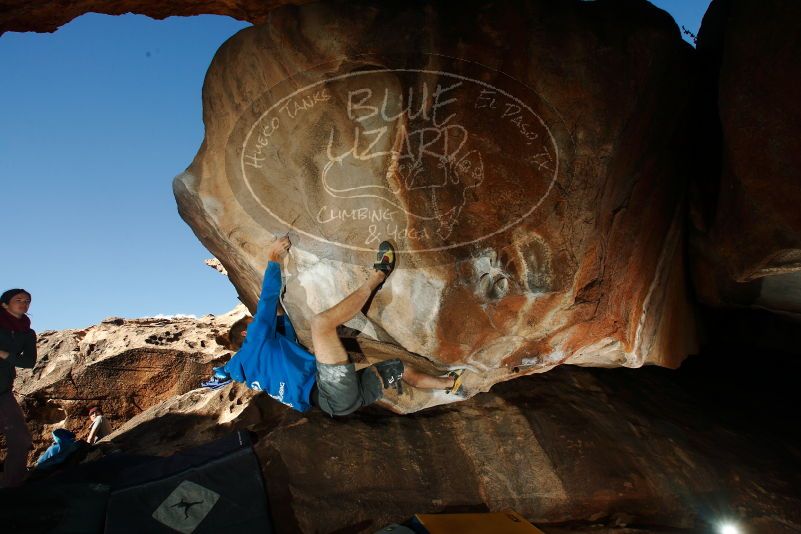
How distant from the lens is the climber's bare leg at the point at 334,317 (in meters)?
3.18

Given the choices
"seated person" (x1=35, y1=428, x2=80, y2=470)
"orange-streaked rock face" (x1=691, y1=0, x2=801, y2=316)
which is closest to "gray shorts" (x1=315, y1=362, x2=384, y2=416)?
"seated person" (x1=35, y1=428, x2=80, y2=470)

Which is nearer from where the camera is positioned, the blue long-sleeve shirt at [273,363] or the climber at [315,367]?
the climber at [315,367]

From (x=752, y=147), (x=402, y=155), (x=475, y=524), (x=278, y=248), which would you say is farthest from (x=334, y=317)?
(x=752, y=147)

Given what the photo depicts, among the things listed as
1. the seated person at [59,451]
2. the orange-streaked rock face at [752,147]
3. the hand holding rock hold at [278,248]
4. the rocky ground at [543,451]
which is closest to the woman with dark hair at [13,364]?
the seated person at [59,451]

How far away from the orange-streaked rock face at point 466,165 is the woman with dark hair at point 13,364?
5.60ft

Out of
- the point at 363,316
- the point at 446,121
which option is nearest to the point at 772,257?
the point at 446,121

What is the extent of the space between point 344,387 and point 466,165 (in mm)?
1797

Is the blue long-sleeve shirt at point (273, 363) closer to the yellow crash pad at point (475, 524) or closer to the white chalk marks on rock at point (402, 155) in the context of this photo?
the white chalk marks on rock at point (402, 155)

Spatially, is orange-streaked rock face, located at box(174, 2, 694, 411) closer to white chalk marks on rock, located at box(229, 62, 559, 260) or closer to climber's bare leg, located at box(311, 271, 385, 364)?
white chalk marks on rock, located at box(229, 62, 559, 260)

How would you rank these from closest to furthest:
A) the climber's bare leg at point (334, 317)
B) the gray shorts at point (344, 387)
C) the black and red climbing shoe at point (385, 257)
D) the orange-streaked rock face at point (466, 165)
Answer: the orange-streaked rock face at point (466, 165)
the black and red climbing shoe at point (385, 257)
the climber's bare leg at point (334, 317)
the gray shorts at point (344, 387)

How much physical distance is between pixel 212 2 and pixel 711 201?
3.87 m

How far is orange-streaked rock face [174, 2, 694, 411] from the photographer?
265 centimetres

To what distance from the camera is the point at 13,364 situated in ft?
11.8

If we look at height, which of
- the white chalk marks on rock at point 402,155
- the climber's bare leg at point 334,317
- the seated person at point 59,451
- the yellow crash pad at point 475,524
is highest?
the white chalk marks on rock at point 402,155
